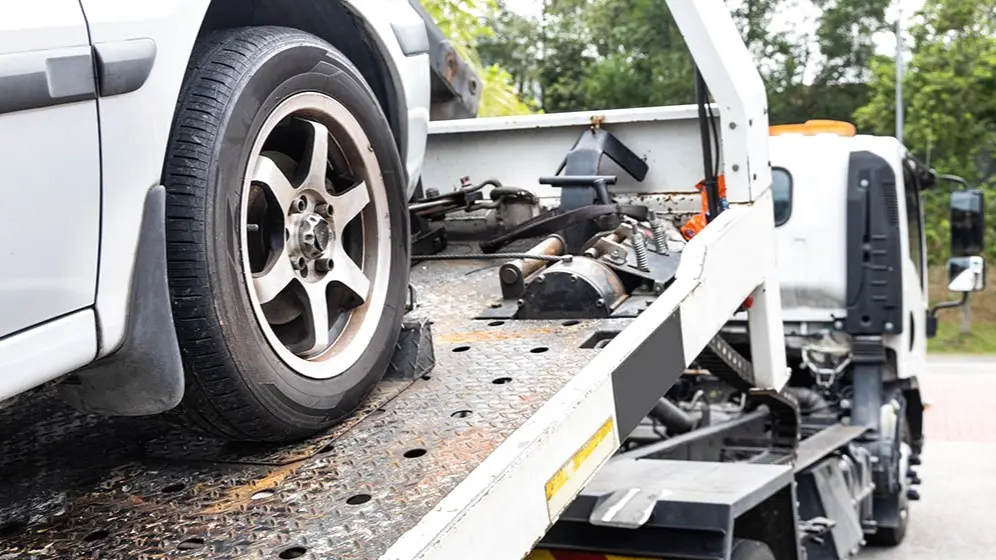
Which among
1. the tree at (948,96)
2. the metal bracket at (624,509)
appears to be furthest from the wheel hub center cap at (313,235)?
the tree at (948,96)

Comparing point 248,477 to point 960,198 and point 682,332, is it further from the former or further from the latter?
point 960,198

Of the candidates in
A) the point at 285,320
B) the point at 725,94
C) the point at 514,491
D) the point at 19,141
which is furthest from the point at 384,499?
the point at 725,94

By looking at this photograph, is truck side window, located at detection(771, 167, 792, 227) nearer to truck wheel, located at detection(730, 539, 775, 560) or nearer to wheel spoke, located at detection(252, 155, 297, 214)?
truck wheel, located at detection(730, 539, 775, 560)

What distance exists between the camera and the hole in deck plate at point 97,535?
195 cm

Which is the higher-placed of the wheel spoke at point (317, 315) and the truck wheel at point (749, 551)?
the wheel spoke at point (317, 315)

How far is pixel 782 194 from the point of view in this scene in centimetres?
615

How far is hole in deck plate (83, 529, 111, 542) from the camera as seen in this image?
195 cm

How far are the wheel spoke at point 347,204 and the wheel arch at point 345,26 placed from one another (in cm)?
38

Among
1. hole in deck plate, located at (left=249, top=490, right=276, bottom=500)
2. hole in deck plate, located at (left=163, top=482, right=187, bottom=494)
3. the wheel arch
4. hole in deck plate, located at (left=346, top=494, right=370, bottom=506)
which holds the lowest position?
hole in deck plate, located at (left=346, top=494, right=370, bottom=506)

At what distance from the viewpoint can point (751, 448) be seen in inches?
217

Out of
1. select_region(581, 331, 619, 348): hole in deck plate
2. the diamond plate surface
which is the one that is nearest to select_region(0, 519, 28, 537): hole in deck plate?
the diamond plate surface

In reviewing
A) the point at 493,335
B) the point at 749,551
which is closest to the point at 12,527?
the point at 493,335

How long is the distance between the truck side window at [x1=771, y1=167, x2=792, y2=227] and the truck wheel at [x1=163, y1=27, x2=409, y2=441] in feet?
13.1

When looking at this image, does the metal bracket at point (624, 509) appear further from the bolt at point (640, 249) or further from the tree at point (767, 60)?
the tree at point (767, 60)
